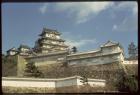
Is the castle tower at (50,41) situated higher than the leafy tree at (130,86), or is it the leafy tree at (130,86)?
the castle tower at (50,41)

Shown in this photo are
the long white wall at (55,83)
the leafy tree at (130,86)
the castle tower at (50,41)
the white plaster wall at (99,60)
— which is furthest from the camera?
the white plaster wall at (99,60)

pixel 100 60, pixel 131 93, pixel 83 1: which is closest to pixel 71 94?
pixel 131 93

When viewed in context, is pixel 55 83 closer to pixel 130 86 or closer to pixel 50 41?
pixel 130 86

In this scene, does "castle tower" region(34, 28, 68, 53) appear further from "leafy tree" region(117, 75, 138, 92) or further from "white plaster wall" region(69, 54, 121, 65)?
"leafy tree" region(117, 75, 138, 92)

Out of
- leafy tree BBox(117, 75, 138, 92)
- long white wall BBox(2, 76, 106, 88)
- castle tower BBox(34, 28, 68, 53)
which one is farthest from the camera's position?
castle tower BBox(34, 28, 68, 53)

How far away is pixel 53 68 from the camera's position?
324 inches

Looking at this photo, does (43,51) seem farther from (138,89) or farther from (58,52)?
(138,89)

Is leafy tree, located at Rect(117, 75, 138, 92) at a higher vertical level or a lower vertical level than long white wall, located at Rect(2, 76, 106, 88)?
lower

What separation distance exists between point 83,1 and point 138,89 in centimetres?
32

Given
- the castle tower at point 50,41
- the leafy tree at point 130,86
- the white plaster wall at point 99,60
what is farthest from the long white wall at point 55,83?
the white plaster wall at point 99,60

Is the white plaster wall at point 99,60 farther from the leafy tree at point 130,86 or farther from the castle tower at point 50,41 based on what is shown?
the leafy tree at point 130,86

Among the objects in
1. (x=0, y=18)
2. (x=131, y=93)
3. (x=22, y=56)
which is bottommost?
(x=131, y=93)

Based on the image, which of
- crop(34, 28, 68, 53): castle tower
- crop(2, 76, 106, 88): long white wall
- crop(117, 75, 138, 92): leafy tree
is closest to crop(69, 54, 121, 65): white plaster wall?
crop(34, 28, 68, 53): castle tower

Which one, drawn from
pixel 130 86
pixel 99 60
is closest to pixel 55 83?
pixel 99 60
